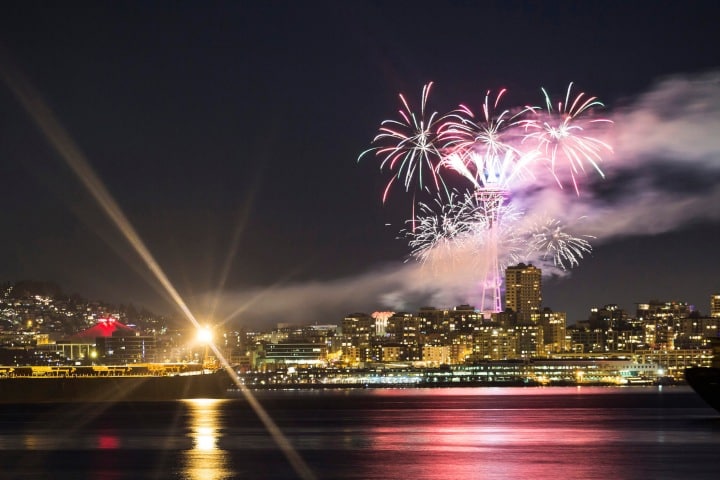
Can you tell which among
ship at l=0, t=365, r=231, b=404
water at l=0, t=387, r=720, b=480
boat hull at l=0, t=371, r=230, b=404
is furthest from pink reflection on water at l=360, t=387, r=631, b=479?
ship at l=0, t=365, r=231, b=404

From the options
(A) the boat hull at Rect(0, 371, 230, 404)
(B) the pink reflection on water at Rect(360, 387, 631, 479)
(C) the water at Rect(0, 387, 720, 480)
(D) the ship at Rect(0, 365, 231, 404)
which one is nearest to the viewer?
(B) the pink reflection on water at Rect(360, 387, 631, 479)

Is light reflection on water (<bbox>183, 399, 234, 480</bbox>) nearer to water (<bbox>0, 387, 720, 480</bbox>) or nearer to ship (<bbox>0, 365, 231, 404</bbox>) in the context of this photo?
water (<bbox>0, 387, 720, 480</bbox>)

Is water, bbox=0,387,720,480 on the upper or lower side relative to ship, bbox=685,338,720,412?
lower

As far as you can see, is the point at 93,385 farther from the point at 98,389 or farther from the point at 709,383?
the point at 709,383

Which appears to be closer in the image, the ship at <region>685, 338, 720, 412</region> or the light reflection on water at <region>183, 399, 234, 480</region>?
the light reflection on water at <region>183, 399, 234, 480</region>

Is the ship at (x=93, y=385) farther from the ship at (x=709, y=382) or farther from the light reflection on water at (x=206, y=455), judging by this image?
the ship at (x=709, y=382)

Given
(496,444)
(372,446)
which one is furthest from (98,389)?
(496,444)

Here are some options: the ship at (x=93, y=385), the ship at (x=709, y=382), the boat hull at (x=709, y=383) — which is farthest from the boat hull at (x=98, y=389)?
the boat hull at (x=709, y=383)

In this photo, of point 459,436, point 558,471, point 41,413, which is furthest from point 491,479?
point 41,413

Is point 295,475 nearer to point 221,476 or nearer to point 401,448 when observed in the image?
point 221,476
